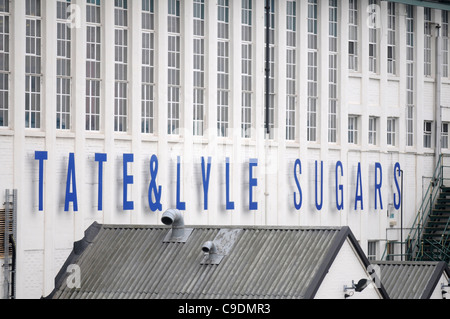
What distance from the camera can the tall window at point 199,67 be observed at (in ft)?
144

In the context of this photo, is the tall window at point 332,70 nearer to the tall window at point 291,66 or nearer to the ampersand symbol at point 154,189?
the tall window at point 291,66

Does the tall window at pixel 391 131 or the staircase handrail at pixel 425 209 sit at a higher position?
the tall window at pixel 391 131

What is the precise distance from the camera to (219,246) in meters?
34.8

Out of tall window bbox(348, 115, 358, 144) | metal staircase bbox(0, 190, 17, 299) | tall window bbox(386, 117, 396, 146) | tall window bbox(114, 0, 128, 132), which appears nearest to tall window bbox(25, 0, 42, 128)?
metal staircase bbox(0, 190, 17, 299)

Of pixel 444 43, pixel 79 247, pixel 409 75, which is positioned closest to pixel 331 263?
pixel 79 247

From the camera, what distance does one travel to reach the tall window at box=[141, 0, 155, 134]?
42219mm

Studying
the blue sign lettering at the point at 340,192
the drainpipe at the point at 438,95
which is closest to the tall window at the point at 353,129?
the blue sign lettering at the point at 340,192

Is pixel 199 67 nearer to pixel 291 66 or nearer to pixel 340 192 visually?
pixel 291 66

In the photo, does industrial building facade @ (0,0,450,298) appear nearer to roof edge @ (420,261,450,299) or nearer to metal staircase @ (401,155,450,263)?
metal staircase @ (401,155,450,263)

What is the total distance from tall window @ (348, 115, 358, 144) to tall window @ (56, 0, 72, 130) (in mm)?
14145

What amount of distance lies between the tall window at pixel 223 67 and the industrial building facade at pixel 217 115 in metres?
0.06

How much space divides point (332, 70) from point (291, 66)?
98.7 inches

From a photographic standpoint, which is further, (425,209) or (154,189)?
(425,209)
